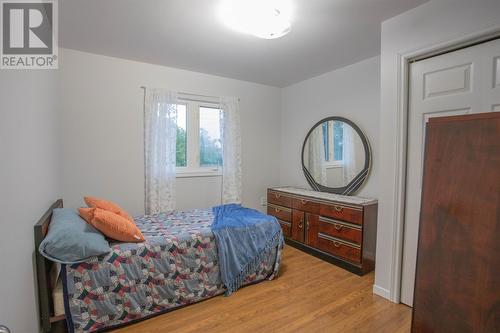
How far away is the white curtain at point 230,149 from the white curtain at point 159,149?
75cm

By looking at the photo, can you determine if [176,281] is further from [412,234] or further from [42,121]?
[412,234]

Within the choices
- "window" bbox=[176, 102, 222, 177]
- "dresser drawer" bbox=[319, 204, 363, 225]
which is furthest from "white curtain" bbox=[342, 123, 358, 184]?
"window" bbox=[176, 102, 222, 177]

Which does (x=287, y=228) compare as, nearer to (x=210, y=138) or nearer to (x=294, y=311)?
(x=294, y=311)

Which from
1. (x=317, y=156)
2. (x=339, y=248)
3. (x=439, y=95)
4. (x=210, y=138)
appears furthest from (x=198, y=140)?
(x=439, y=95)

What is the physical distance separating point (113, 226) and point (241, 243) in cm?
115

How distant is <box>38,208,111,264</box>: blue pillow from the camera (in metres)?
1.60

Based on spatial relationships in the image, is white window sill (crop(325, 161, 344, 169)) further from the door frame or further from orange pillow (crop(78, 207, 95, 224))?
orange pillow (crop(78, 207, 95, 224))

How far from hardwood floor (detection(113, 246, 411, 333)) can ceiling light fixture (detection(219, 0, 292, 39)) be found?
92.0 inches

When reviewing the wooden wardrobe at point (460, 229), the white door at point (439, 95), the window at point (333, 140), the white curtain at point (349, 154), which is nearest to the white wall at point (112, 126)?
the window at point (333, 140)

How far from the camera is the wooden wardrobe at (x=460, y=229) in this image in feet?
3.74

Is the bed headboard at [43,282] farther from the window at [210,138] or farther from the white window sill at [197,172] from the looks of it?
the window at [210,138]

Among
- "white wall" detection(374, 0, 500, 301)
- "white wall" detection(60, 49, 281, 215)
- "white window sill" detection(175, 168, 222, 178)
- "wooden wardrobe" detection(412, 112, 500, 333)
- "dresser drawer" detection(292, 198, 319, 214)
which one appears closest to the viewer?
"wooden wardrobe" detection(412, 112, 500, 333)
